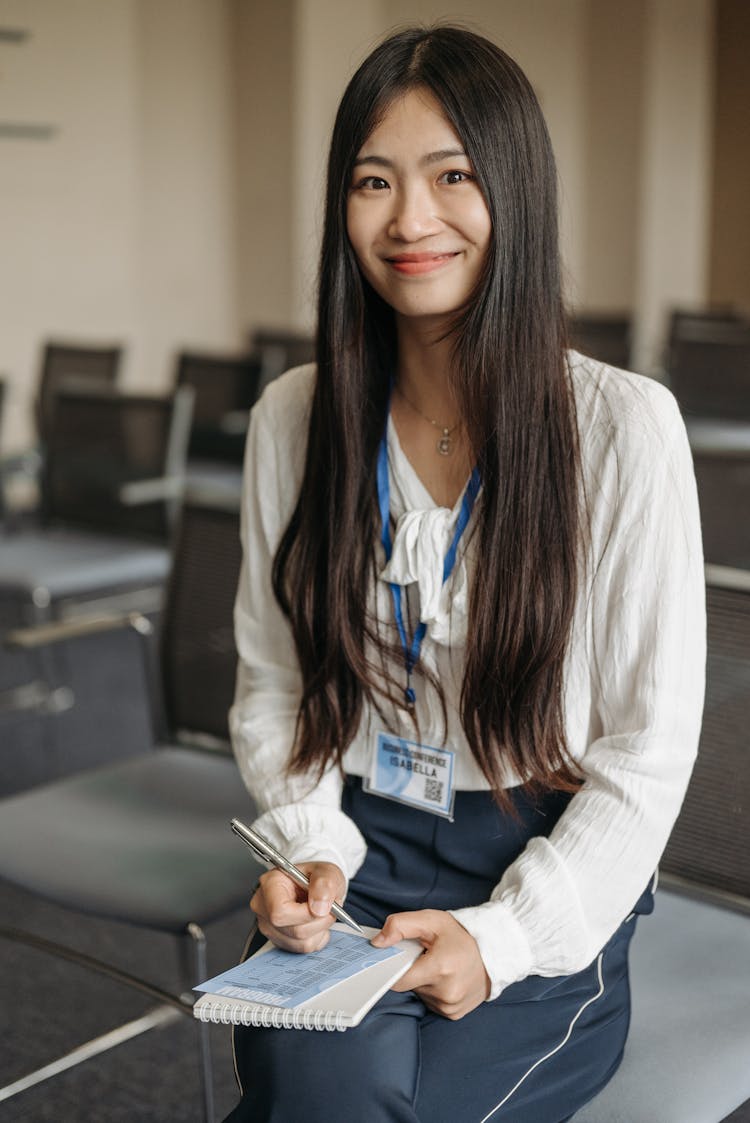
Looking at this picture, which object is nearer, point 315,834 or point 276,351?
point 315,834

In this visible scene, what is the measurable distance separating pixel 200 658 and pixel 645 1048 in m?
1.08

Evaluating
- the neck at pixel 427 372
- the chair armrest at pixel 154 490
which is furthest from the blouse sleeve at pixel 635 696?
the chair armrest at pixel 154 490

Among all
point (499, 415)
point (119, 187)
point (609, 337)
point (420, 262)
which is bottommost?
point (609, 337)

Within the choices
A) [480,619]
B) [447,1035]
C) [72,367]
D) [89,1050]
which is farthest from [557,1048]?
[72,367]

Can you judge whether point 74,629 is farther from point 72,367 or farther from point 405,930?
point 72,367

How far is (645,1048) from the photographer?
4.73 feet

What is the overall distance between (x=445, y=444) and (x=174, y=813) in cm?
87

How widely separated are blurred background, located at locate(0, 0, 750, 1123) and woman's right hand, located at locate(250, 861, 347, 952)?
33 centimetres

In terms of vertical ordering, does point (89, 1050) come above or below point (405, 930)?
below

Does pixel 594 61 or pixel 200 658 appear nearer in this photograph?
pixel 200 658

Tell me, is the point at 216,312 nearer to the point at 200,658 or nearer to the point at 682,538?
the point at 200,658

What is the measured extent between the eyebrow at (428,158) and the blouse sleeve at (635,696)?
318 millimetres

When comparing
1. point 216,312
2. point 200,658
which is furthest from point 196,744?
point 216,312

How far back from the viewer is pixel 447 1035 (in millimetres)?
1301
